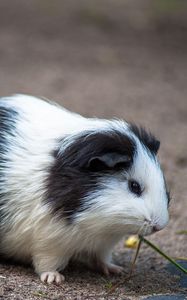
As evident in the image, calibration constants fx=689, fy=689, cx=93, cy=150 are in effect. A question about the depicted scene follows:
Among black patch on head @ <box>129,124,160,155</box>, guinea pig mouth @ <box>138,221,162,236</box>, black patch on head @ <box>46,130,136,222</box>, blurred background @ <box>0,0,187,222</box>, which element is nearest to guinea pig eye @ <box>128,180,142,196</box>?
black patch on head @ <box>46,130,136,222</box>

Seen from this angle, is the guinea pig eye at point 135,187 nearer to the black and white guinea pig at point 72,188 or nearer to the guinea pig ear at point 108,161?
the black and white guinea pig at point 72,188

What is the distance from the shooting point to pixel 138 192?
4.20 meters

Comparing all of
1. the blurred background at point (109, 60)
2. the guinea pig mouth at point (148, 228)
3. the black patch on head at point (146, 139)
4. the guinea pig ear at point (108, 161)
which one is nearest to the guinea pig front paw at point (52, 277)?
→ the guinea pig mouth at point (148, 228)

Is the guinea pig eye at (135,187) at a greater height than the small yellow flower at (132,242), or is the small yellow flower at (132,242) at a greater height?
the guinea pig eye at (135,187)

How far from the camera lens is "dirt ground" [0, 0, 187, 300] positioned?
4.53 m

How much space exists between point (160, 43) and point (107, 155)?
25.3ft

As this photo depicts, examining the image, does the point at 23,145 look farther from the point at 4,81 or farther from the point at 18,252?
the point at 4,81

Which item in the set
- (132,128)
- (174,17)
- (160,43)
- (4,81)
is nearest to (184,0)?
(174,17)

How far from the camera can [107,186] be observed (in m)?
4.20

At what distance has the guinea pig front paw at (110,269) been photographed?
4801mm

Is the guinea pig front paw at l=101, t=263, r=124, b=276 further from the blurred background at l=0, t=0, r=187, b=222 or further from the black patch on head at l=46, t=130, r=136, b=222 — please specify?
the blurred background at l=0, t=0, r=187, b=222

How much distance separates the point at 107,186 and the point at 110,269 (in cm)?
89

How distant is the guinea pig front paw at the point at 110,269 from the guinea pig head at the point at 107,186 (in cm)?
63

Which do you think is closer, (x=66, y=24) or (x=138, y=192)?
(x=138, y=192)
